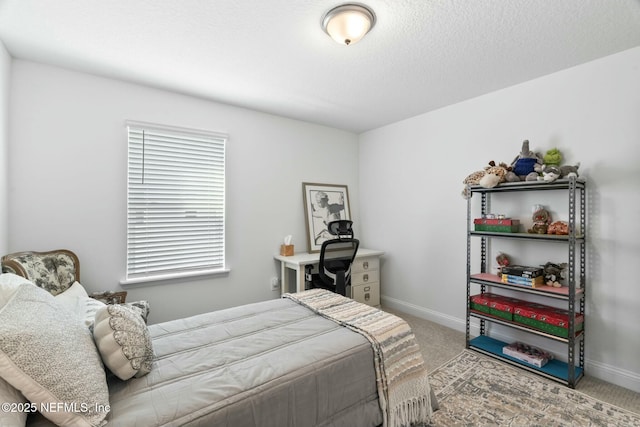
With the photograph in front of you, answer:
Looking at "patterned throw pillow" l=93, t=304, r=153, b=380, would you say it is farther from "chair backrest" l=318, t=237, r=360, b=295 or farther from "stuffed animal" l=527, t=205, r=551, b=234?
"stuffed animal" l=527, t=205, r=551, b=234

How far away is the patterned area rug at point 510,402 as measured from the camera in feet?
5.98

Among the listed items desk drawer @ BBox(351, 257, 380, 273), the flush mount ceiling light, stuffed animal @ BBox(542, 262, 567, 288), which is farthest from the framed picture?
stuffed animal @ BBox(542, 262, 567, 288)

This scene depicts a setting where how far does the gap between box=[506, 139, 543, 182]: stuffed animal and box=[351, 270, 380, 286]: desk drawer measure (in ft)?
6.48

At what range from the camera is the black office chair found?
3066 millimetres

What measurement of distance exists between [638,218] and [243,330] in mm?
2914

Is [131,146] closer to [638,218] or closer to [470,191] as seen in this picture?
[470,191]

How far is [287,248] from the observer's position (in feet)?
11.7

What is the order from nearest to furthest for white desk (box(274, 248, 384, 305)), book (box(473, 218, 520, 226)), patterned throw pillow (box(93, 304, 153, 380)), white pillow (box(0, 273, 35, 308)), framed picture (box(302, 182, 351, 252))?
white pillow (box(0, 273, 35, 308)), patterned throw pillow (box(93, 304, 153, 380)), book (box(473, 218, 520, 226)), white desk (box(274, 248, 384, 305)), framed picture (box(302, 182, 351, 252))

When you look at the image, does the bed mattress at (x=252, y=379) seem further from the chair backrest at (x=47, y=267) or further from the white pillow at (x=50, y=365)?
the chair backrest at (x=47, y=267)

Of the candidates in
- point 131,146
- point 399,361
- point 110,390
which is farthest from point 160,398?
point 131,146

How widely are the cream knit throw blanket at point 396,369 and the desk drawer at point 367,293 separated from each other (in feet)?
5.85

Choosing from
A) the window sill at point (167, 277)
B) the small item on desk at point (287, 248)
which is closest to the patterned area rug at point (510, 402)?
the small item on desk at point (287, 248)

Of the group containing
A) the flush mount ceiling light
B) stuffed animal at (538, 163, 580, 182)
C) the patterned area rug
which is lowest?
the patterned area rug

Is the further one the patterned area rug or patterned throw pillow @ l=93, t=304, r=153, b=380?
the patterned area rug
